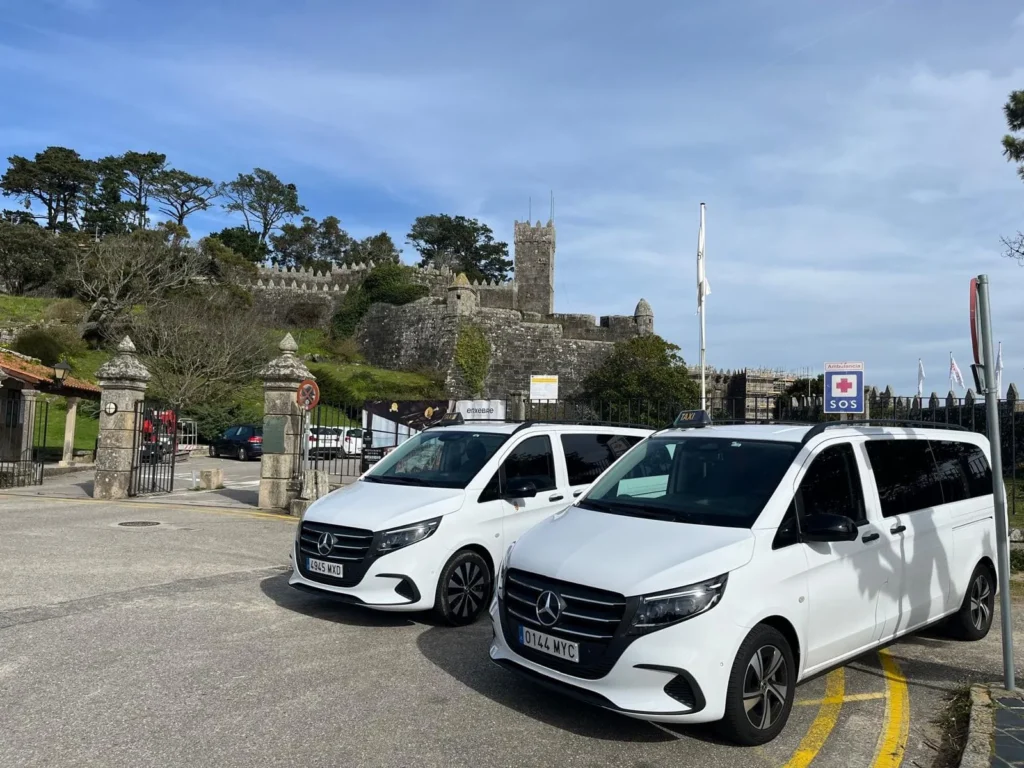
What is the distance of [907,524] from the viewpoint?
17.4 feet

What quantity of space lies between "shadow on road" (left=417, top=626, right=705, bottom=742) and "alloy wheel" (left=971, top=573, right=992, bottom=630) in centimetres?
328

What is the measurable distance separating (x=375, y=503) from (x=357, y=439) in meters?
22.3

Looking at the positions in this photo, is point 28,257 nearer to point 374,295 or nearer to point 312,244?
point 374,295

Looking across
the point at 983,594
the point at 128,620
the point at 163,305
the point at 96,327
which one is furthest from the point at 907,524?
the point at 96,327

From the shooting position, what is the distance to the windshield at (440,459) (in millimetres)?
7000

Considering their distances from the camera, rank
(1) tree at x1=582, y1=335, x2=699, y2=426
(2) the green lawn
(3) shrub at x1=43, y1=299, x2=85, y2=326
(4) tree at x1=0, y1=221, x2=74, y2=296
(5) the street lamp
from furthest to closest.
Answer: (4) tree at x1=0, y1=221, x2=74, y2=296
(1) tree at x1=582, y1=335, x2=699, y2=426
(2) the green lawn
(3) shrub at x1=43, y1=299, x2=85, y2=326
(5) the street lamp

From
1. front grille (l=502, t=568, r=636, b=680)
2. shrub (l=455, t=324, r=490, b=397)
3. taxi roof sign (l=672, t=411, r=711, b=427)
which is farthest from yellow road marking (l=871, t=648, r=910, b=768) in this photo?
shrub (l=455, t=324, r=490, b=397)

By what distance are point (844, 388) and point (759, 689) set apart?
919 cm

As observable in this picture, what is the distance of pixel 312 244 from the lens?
9144 centimetres

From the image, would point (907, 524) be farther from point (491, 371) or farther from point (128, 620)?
point (491, 371)

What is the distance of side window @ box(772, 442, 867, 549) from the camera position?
4.61m

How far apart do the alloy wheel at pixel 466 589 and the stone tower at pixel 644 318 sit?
177ft

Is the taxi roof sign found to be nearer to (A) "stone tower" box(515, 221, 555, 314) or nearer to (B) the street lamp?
(B) the street lamp

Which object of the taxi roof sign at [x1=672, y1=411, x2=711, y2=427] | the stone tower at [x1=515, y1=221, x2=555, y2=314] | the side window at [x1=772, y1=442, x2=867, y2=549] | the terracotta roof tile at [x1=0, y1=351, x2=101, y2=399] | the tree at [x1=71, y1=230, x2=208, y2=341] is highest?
the stone tower at [x1=515, y1=221, x2=555, y2=314]
